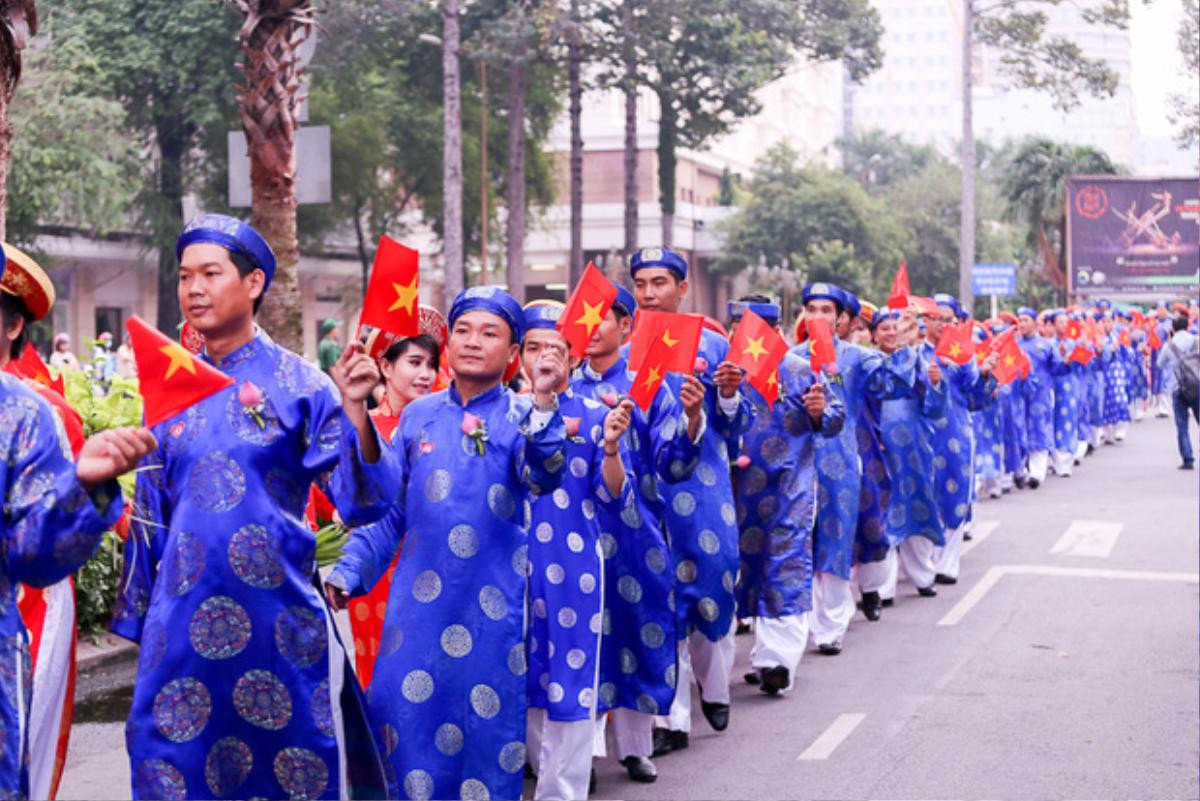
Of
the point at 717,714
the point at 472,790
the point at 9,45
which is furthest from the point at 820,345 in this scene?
the point at 472,790

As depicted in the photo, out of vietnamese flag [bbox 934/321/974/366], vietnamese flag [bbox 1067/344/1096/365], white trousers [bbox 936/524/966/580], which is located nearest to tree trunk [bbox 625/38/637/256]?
vietnamese flag [bbox 1067/344/1096/365]

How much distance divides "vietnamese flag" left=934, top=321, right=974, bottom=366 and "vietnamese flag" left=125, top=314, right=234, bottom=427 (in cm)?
902

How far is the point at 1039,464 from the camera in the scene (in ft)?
66.9

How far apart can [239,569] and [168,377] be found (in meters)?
0.62

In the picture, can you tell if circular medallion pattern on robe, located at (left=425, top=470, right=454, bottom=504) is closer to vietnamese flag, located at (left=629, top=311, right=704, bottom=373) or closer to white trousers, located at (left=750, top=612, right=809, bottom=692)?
vietnamese flag, located at (left=629, top=311, right=704, bottom=373)

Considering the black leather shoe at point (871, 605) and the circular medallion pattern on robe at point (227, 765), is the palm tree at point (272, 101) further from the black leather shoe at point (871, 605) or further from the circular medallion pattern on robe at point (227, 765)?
the circular medallion pattern on robe at point (227, 765)

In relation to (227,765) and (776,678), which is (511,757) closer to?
(227,765)

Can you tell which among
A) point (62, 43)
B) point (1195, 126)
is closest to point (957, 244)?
point (1195, 126)

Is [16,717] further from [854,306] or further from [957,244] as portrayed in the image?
[957,244]

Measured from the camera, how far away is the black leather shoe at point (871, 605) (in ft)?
36.1

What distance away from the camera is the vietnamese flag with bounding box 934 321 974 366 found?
496 inches

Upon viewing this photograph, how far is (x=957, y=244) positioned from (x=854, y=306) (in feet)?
187

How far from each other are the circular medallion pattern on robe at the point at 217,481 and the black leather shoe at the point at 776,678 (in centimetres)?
462

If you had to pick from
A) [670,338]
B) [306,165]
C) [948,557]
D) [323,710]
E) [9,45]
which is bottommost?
[948,557]
